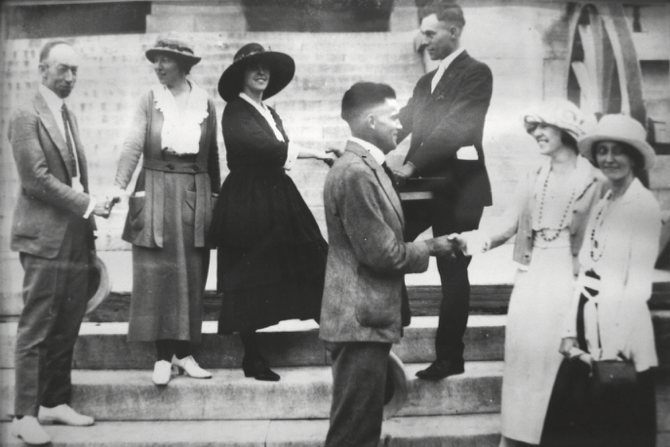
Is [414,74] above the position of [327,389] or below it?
above

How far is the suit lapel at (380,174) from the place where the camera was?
2756 millimetres

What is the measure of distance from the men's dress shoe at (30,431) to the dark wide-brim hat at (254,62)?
1920 mm

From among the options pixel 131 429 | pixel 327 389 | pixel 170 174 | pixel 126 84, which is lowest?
pixel 131 429

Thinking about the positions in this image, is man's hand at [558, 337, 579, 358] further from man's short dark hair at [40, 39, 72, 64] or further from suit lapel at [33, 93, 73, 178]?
man's short dark hair at [40, 39, 72, 64]

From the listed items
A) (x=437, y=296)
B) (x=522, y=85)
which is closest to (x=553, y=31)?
(x=522, y=85)

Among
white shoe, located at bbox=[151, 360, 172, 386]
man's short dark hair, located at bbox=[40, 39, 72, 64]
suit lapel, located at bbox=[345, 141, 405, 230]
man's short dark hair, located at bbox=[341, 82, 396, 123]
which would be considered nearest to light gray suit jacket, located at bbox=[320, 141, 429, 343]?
suit lapel, located at bbox=[345, 141, 405, 230]

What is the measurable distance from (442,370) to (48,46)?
267cm

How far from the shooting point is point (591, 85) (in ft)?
11.3

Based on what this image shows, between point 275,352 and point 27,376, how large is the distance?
1.25 meters

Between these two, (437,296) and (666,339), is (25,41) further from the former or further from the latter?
(666,339)

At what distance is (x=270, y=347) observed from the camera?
3484 mm

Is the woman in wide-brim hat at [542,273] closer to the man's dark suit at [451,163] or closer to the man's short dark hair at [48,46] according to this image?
the man's dark suit at [451,163]

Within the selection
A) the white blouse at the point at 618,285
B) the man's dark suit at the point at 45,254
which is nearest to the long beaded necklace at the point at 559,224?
the white blouse at the point at 618,285

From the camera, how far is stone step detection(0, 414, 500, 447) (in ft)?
10.6
